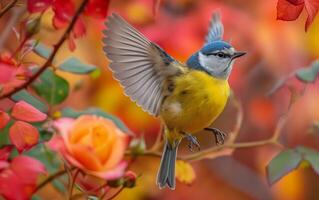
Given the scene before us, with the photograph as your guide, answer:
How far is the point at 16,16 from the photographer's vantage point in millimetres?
1787

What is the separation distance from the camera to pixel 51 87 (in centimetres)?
168

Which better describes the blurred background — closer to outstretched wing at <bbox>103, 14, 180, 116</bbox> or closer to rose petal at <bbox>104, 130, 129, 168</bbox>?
outstretched wing at <bbox>103, 14, 180, 116</bbox>

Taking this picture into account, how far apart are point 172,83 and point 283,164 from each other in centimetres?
27

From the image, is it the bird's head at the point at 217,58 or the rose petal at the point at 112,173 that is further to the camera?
the bird's head at the point at 217,58

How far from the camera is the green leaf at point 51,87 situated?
1680 mm

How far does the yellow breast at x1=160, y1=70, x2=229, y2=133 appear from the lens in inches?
67.4

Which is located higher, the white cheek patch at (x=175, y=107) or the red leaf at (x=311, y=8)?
the red leaf at (x=311, y=8)

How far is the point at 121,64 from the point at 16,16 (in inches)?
12.9

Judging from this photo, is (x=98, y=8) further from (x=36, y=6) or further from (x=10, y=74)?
(x=10, y=74)

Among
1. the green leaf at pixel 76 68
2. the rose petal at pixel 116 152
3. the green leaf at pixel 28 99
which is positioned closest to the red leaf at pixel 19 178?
the rose petal at pixel 116 152

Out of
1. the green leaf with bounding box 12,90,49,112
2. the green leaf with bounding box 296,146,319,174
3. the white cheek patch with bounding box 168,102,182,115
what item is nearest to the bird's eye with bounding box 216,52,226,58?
the white cheek patch with bounding box 168,102,182,115

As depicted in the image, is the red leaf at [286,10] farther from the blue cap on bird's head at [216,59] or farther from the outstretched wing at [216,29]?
the outstretched wing at [216,29]

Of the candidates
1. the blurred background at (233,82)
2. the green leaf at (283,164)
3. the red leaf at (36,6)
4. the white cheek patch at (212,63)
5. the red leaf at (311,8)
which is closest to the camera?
the red leaf at (311,8)

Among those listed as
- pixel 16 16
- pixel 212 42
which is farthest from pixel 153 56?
pixel 16 16
